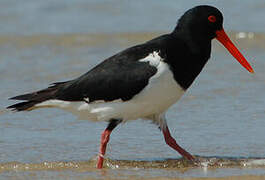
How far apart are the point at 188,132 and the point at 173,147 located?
0.96 meters

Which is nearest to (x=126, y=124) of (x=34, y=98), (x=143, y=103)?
(x=34, y=98)

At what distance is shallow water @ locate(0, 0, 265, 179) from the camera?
7.27 metres

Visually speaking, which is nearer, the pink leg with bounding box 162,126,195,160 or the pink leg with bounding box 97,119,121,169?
the pink leg with bounding box 97,119,121,169

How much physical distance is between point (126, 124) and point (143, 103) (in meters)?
1.88

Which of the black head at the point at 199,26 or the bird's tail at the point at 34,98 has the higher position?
the black head at the point at 199,26

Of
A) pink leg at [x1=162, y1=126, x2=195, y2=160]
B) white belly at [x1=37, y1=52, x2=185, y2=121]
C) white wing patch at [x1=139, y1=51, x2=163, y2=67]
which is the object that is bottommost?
pink leg at [x1=162, y1=126, x2=195, y2=160]

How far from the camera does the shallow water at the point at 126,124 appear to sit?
7266mm

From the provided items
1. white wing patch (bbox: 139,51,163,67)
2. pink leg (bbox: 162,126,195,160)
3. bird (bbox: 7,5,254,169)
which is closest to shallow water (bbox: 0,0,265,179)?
pink leg (bbox: 162,126,195,160)

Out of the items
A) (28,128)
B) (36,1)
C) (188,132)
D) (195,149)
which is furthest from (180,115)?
(36,1)

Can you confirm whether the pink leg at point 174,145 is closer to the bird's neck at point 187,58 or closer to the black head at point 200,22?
the bird's neck at point 187,58

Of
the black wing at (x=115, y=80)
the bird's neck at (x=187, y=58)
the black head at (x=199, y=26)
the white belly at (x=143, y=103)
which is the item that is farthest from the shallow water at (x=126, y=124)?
the black head at (x=199, y=26)

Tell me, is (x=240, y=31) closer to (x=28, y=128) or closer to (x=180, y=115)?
(x=180, y=115)

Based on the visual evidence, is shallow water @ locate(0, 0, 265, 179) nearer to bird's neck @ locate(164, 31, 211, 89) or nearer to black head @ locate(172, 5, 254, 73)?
bird's neck @ locate(164, 31, 211, 89)

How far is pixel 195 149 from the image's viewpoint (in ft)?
26.1
